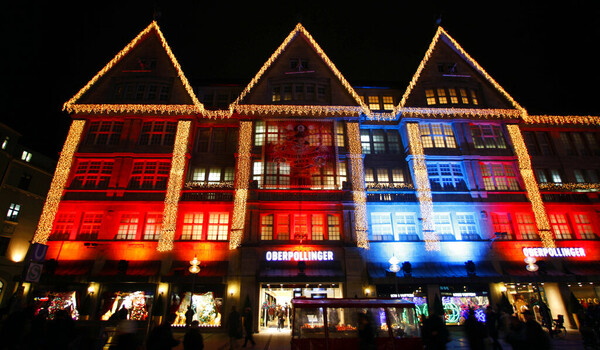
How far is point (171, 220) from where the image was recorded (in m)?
25.5

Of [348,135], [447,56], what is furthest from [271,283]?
[447,56]

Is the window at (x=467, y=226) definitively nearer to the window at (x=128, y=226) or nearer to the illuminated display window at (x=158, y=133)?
the illuminated display window at (x=158, y=133)

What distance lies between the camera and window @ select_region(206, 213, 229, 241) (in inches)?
1021

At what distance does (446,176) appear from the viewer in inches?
1126

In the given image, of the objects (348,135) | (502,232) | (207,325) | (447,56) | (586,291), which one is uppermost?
(447,56)

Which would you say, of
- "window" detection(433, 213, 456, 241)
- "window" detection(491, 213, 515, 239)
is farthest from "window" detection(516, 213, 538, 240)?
"window" detection(433, 213, 456, 241)

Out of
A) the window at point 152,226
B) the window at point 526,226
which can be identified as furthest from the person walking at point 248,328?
the window at point 526,226

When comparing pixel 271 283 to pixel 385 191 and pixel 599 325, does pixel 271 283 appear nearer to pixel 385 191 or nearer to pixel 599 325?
pixel 385 191

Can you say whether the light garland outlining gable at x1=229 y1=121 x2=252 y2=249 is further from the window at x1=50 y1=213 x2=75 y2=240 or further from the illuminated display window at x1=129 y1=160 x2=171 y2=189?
the window at x1=50 y1=213 x2=75 y2=240

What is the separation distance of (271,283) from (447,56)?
30.1m

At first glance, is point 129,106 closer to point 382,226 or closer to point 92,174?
point 92,174

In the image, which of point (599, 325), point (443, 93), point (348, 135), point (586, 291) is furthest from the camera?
point (443, 93)

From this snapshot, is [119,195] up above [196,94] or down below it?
below

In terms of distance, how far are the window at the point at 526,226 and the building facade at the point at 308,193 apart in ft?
0.42
